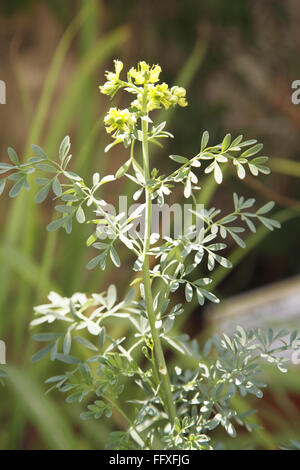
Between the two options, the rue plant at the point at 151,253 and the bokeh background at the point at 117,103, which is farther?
the bokeh background at the point at 117,103

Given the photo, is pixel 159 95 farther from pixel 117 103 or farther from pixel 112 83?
pixel 117 103

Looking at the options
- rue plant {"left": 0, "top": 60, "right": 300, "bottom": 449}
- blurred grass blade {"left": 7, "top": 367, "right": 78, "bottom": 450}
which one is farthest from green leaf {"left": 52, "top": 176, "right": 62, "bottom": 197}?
blurred grass blade {"left": 7, "top": 367, "right": 78, "bottom": 450}

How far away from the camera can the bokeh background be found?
2.80 feet

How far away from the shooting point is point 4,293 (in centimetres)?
84

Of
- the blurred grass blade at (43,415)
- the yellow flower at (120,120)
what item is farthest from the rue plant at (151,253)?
the blurred grass blade at (43,415)

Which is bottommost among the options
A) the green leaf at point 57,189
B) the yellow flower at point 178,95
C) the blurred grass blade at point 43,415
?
the blurred grass blade at point 43,415

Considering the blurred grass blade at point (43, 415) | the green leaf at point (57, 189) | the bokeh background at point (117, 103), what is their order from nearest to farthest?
1. the green leaf at point (57, 189)
2. the blurred grass blade at point (43, 415)
3. the bokeh background at point (117, 103)

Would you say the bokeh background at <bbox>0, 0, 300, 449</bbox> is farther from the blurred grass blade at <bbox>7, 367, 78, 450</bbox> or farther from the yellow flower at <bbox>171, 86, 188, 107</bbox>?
the yellow flower at <bbox>171, 86, 188, 107</bbox>

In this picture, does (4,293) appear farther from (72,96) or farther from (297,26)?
(297,26)

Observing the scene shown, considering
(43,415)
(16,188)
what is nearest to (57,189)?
(16,188)

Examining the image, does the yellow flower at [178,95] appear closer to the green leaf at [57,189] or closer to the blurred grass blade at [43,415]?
the green leaf at [57,189]

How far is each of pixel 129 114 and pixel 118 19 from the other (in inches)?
44.0

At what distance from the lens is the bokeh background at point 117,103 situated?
854mm

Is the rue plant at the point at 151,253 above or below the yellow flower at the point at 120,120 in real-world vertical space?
below
